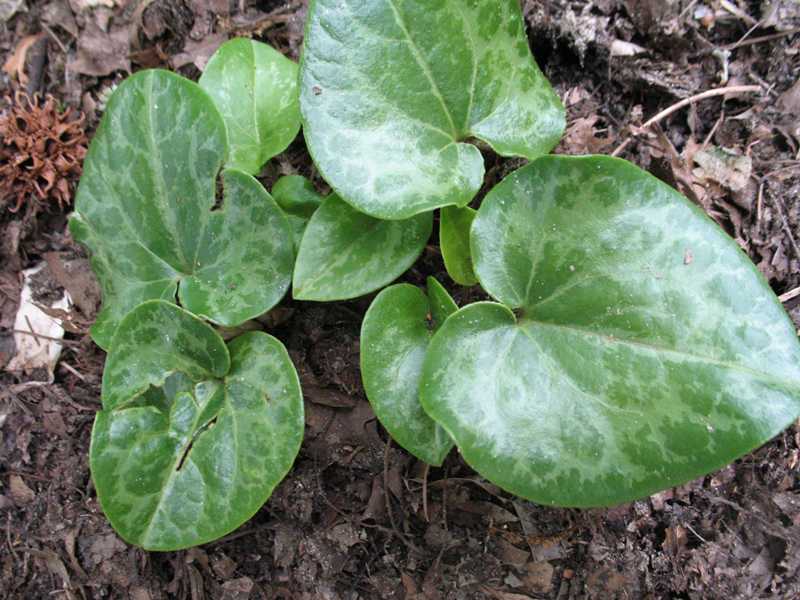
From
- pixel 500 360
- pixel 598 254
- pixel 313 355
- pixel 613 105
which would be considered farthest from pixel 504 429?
pixel 613 105

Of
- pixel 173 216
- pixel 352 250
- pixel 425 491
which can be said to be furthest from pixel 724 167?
pixel 173 216

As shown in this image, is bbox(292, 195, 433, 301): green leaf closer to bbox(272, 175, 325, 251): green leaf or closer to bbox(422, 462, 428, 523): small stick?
bbox(272, 175, 325, 251): green leaf

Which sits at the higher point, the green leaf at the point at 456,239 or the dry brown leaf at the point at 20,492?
the green leaf at the point at 456,239

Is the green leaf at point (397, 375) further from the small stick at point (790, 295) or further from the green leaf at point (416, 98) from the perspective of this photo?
the small stick at point (790, 295)

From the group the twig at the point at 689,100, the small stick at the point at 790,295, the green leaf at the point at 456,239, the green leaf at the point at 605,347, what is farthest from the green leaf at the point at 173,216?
the small stick at the point at 790,295

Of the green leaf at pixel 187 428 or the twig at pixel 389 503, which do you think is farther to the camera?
the twig at pixel 389 503

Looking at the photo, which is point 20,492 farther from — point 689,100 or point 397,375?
point 689,100

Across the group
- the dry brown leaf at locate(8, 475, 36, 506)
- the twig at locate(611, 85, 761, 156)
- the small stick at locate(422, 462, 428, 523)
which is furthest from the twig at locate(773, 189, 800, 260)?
the dry brown leaf at locate(8, 475, 36, 506)
